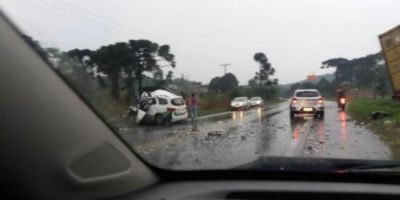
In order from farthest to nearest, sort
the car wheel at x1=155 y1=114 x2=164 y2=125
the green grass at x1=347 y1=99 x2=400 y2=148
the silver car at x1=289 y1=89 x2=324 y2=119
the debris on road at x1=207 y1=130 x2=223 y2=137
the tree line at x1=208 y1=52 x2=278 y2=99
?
the silver car at x1=289 y1=89 x2=324 y2=119
the green grass at x1=347 y1=99 x2=400 y2=148
the debris on road at x1=207 y1=130 x2=223 y2=137
the car wheel at x1=155 y1=114 x2=164 y2=125
the tree line at x1=208 y1=52 x2=278 y2=99

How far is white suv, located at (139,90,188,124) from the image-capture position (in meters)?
3.85

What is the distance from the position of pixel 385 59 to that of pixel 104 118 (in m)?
2.37

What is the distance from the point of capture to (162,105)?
4.24 metres

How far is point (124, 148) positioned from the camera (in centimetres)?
306

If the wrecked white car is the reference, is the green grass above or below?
below

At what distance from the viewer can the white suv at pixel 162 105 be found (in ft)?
12.6

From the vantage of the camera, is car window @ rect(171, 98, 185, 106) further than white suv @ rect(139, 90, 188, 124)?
Yes

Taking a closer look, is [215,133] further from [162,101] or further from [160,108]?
[162,101]

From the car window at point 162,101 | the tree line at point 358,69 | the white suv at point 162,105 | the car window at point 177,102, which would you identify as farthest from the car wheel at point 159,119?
the tree line at point 358,69

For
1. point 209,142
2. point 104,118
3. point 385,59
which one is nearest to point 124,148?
point 104,118

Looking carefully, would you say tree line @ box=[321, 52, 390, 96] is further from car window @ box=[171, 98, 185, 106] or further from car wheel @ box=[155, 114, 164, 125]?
car wheel @ box=[155, 114, 164, 125]

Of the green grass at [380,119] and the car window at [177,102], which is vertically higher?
the car window at [177,102]

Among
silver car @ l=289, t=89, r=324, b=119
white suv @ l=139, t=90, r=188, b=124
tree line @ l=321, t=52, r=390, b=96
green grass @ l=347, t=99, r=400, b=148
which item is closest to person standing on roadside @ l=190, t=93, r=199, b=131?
white suv @ l=139, t=90, r=188, b=124

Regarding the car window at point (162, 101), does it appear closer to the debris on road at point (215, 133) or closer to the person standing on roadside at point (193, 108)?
the person standing on roadside at point (193, 108)
